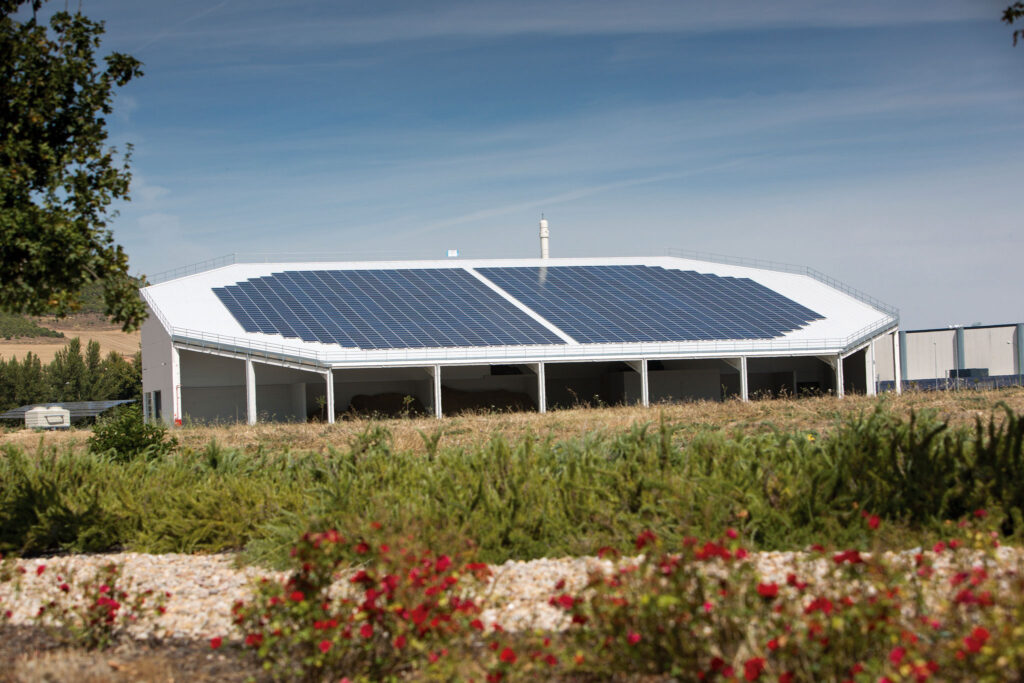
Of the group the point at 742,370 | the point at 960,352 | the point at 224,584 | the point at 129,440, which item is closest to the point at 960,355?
the point at 960,352

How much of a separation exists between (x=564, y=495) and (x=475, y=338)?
24.4m

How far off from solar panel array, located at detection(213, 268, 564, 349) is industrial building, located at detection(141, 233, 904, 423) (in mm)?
89

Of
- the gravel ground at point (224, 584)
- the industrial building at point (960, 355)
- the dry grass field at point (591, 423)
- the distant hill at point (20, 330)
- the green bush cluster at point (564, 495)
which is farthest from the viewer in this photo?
the distant hill at point (20, 330)

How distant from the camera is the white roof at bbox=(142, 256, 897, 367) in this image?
1261 inches

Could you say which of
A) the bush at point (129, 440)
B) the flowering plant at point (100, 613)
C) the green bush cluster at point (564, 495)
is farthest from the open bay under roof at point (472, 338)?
the flowering plant at point (100, 613)

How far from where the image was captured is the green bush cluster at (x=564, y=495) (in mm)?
8773

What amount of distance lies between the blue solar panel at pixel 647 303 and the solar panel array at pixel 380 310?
179cm

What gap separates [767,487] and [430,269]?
35.4 metres

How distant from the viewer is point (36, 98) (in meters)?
10.5

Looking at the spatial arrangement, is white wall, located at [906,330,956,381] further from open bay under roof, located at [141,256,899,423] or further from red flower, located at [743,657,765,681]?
red flower, located at [743,657,765,681]

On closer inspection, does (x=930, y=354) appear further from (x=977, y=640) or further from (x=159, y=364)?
(x=977, y=640)

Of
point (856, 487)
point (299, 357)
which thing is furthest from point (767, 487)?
point (299, 357)

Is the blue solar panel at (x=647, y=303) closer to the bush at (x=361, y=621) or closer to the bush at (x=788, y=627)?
the bush at (x=361, y=621)

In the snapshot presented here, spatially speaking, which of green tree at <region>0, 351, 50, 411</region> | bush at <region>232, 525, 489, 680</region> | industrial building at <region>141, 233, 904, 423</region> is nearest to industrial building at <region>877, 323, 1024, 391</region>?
industrial building at <region>141, 233, 904, 423</region>
